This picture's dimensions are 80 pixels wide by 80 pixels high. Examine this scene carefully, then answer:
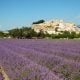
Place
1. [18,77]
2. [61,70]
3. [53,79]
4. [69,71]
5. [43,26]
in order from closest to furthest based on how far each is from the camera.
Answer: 1. [53,79]
2. [18,77]
3. [69,71]
4. [61,70]
5. [43,26]

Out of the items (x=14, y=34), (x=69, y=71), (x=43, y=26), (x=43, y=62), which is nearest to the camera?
(x=69, y=71)

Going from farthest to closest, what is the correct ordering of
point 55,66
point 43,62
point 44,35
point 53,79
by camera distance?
point 44,35
point 43,62
point 55,66
point 53,79

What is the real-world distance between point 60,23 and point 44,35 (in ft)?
149

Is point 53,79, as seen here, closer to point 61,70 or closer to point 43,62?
point 61,70

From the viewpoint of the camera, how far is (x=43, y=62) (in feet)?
30.6

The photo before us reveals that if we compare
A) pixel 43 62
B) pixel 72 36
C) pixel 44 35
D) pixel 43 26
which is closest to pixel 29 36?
pixel 44 35

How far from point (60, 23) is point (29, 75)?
123 metres

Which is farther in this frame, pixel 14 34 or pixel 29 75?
pixel 14 34

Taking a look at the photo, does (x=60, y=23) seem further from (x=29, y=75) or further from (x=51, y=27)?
(x=29, y=75)

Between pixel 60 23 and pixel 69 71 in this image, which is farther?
pixel 60 23

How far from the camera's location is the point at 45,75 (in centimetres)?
524

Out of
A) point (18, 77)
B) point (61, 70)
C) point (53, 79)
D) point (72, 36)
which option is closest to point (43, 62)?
point (61, 70)

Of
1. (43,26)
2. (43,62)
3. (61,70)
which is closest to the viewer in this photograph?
(61,70)

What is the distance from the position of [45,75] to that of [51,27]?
12242 cm
